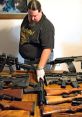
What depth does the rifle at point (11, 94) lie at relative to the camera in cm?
164

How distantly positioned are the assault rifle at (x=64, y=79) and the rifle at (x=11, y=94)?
0.31 m

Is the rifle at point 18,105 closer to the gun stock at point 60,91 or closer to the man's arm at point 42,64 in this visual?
the gun stock at point 60,91

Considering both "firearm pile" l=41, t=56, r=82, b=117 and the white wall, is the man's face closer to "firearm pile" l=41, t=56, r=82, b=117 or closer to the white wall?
"firearm pile" l=41, t=56, r=82, b=117

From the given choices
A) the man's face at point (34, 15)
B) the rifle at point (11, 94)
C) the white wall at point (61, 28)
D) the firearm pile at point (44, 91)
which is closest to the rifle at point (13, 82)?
the firearm pile at point (44, 91)

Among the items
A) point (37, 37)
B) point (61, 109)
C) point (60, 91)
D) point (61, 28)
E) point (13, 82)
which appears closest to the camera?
point (61, 109)

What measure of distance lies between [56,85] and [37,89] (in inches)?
7.6

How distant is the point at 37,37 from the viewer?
249 centimetres

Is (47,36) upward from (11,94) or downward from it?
upward

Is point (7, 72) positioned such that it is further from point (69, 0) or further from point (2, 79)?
point (69, 0)

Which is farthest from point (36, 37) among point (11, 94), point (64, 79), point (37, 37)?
point (11, 94)

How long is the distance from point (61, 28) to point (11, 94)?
1.94 m

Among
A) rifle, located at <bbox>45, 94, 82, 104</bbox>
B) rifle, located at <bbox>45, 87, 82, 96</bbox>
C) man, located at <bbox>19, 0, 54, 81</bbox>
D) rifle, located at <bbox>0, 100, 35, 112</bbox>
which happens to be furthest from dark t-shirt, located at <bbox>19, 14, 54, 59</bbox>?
rifle, located at <bbox>0, 100, 35, 112</bbox>

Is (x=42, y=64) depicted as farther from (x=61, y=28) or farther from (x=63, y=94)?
(x=61, y=28)

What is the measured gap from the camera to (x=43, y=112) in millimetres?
1429
